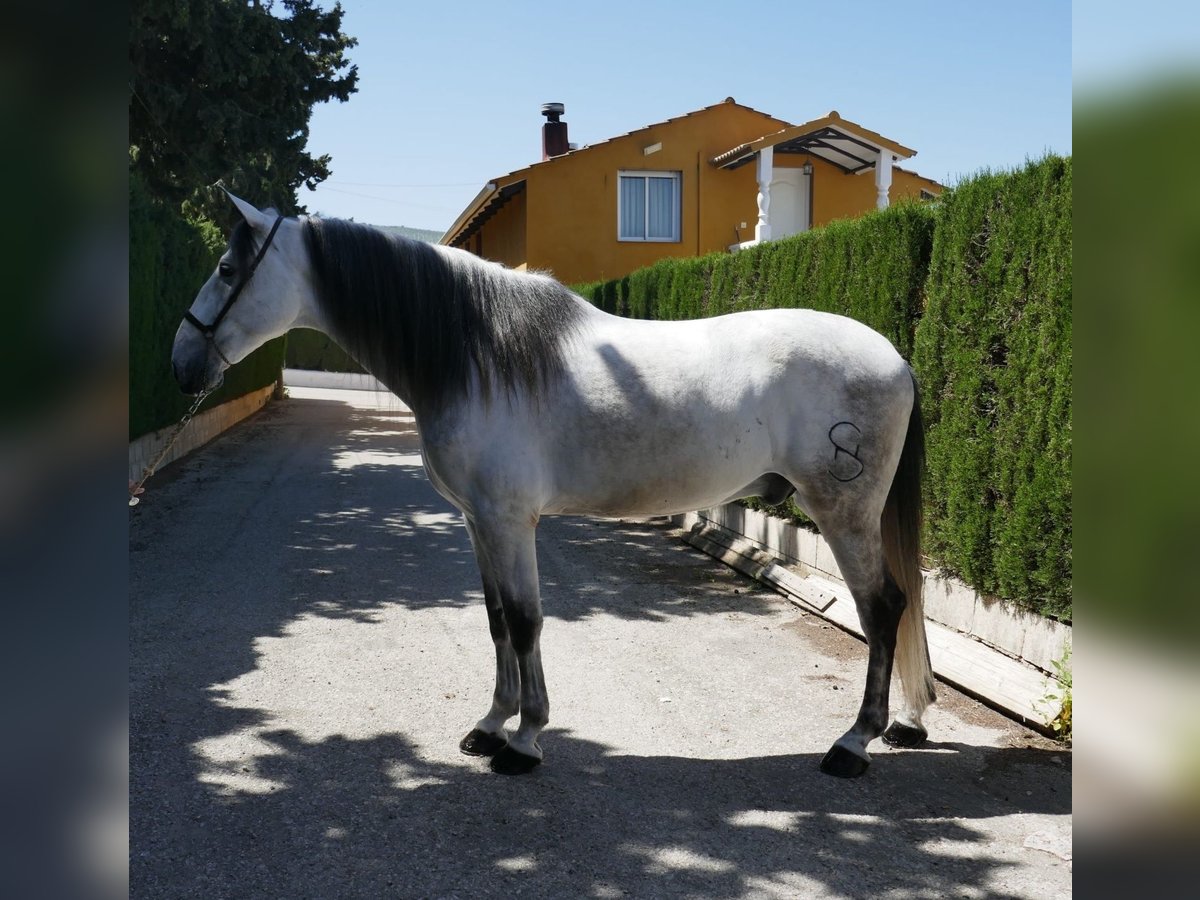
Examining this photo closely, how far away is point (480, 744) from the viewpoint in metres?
4.16

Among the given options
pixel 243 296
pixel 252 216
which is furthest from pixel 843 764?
pixel 252 216

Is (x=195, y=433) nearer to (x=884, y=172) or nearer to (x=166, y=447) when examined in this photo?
(x=166, y=447)

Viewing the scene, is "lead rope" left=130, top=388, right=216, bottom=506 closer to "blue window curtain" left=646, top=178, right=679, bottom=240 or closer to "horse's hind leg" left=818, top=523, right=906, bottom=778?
"horse's hind leg" left=818, top=523, right=906, bottom=778

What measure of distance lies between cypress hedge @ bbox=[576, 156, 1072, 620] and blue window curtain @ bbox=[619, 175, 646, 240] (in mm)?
15204

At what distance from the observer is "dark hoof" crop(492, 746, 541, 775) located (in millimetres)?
3930

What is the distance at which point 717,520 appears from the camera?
29.7ft

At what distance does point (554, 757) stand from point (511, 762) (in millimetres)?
257

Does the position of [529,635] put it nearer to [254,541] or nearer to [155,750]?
[155,750]

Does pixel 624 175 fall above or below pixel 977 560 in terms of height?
above

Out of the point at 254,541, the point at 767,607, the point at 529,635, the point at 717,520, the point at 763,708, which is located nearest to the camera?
the point at 529,635

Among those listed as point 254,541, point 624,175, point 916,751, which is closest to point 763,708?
point 916,751

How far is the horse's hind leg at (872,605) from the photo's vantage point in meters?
4.01

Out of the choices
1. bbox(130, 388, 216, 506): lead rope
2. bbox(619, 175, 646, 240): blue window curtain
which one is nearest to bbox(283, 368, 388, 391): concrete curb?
bbox(619, 175, 646, 240): blue window curtain
